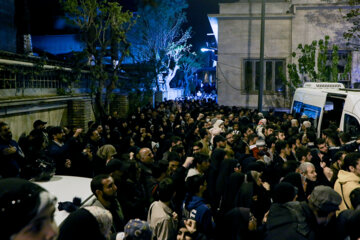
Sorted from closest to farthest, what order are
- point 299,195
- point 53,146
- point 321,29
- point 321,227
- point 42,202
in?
point 42,202 → point 321,227 → point 299,195 → point 53,146 → point 321,29

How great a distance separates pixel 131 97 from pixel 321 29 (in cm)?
1298

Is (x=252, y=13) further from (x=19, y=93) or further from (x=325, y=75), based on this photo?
(x=19, y=93)

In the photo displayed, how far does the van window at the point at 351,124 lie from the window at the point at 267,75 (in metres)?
13.6

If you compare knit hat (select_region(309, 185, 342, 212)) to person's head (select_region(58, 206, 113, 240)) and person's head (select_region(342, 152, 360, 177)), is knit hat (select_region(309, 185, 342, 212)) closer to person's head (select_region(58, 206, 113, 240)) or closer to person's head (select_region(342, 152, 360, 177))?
person's head (select_region(342, 152, 360, 177))

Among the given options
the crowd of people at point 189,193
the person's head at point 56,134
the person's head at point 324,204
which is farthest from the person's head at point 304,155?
the person's head at point 56,134

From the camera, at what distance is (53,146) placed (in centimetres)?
659

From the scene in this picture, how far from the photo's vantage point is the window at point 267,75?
2331cm

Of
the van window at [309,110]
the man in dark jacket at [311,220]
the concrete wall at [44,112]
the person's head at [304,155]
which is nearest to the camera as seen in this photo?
the man in dark jacket at [311,220]

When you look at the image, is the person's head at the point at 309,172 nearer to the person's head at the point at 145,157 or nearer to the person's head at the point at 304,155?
the person's head at the point at 304,155

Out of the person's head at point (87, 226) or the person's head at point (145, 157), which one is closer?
the person's head at point (87, 226)

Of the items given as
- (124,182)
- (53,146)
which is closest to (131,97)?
(53,146)

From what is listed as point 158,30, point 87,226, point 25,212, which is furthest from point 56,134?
point 158,30

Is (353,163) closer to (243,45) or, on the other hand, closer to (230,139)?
(230,139)

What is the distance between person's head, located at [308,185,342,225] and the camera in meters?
3.32
